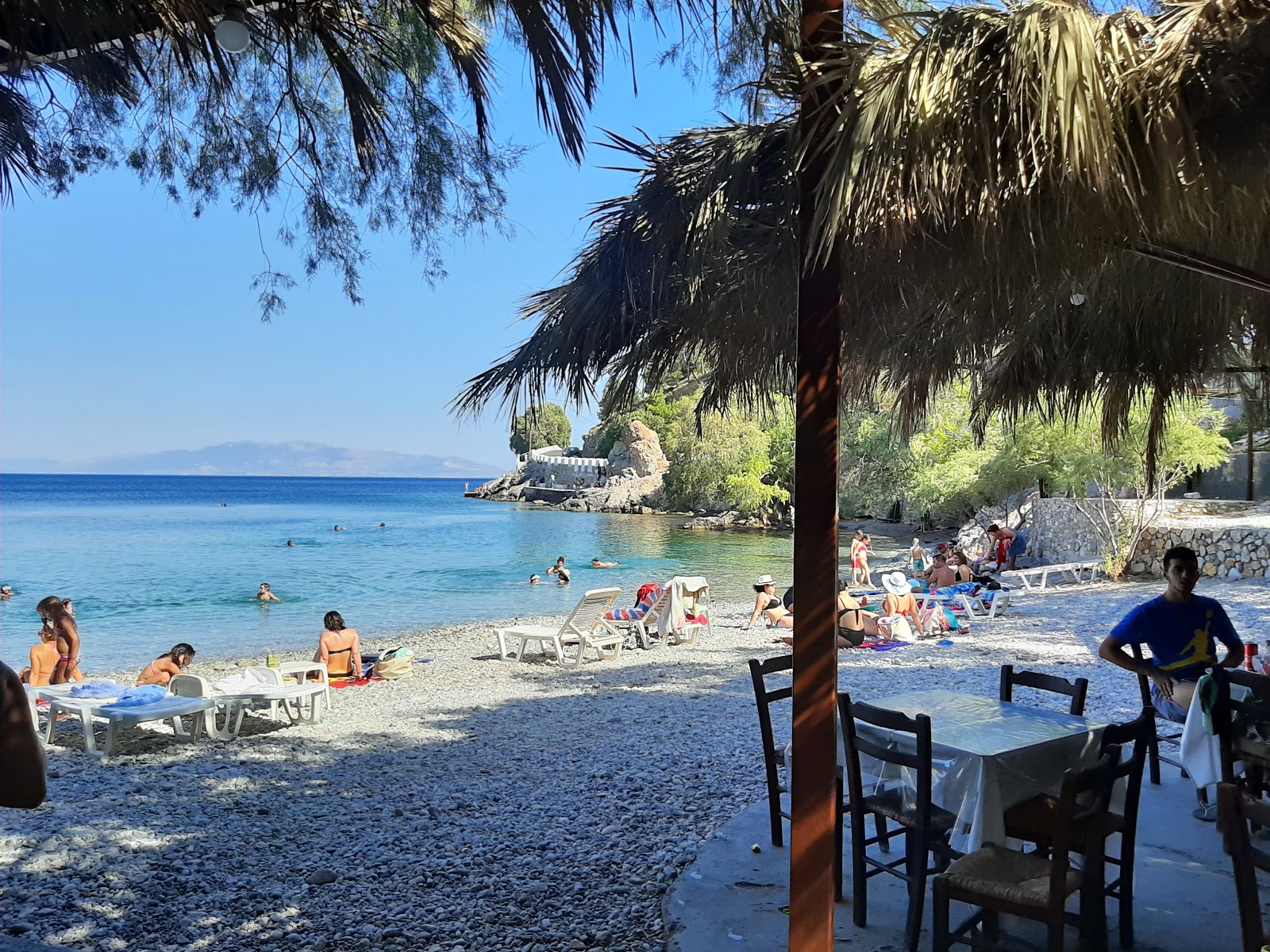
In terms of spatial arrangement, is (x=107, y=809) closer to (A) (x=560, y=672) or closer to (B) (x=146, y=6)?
(B) (x=146, y=6)

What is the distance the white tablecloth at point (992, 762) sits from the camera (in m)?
2.92

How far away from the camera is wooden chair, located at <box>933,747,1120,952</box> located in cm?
245

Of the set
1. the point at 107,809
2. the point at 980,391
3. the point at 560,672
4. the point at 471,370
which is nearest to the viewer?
the point at 471,370

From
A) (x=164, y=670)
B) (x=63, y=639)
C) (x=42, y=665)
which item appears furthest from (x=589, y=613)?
(x=42, y=665)

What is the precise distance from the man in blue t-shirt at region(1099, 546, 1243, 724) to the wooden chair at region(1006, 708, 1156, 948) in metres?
1.68

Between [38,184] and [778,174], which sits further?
[38,184]

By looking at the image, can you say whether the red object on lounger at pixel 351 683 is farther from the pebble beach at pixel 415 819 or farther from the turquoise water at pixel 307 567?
the turquoise water at pixel 307 567

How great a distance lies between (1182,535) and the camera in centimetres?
1593

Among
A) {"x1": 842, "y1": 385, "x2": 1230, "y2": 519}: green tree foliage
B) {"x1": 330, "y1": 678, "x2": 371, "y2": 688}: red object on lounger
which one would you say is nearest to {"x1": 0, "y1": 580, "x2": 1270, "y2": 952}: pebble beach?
{"x1": 330, "y1": 678, "x2": 371, "y2": 688}: red object on lounger

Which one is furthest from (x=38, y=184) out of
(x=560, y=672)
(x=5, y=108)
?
(x=560, y=672)

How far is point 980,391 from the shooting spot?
621 centimetres

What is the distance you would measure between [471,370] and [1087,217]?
2.09 meters

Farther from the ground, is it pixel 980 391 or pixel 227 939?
pixel 980 391

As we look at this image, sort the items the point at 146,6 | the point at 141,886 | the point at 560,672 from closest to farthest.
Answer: the point at 146,6 → the point at 141,886 → the point at 560,672
